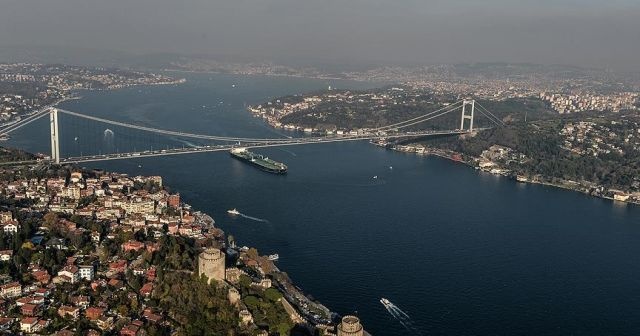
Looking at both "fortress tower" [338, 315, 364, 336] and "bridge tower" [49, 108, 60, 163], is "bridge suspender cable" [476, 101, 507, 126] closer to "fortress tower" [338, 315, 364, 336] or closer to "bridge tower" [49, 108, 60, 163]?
"bridge tower" [49, 108, 60, 163]

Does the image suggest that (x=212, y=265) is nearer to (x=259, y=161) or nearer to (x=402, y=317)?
(x=402, y=317)

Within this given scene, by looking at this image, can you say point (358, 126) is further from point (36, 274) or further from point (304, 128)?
point (36, 274)

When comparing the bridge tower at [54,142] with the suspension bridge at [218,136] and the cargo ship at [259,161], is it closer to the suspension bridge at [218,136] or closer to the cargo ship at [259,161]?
the suspension bridge at [218,136]

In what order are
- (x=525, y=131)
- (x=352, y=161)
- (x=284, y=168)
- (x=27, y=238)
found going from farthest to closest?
(x=525, y=131) < (x=352, y=161) < (x=284, y=168) < (x=27, y=238)

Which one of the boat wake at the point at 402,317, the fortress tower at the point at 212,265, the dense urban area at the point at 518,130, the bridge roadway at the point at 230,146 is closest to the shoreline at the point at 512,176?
the dense urban area at the point at 518,130

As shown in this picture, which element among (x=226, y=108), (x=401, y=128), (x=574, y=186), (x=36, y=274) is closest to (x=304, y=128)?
(x=401, y=128)

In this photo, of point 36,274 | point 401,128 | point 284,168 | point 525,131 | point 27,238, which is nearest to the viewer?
point 36,274

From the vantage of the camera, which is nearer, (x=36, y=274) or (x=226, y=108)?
(x=36, y=274)
